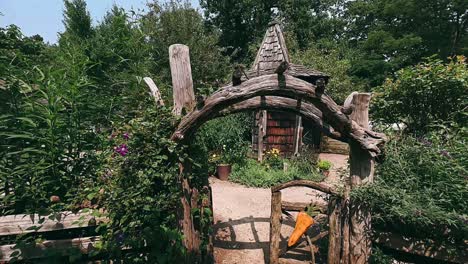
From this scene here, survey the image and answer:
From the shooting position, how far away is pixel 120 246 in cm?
246

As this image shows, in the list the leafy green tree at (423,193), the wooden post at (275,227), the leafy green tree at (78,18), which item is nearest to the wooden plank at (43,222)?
the wooden post at (275,227)

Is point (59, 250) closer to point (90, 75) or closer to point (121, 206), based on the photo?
point (121, 206)

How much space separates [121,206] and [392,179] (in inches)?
130

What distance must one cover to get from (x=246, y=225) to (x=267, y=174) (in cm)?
307

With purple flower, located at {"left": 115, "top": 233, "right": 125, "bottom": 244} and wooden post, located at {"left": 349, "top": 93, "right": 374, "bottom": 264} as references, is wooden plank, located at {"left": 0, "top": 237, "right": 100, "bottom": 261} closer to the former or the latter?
purple flower, located at {"left": 115, "top": 233, "right": 125, "bottom": 244}

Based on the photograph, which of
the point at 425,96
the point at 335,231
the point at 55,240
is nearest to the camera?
the point at 55,240

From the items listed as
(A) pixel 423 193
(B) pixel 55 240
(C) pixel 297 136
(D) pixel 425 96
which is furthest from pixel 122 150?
(C) pixel 297 136

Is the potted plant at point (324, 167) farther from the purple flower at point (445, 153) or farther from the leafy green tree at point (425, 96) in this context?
the purple flower at point (445, 153)

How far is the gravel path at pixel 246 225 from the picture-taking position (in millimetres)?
4027

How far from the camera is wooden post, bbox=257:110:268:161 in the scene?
936 cm

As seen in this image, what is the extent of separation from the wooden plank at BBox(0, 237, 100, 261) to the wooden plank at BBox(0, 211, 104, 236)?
0.16 metres

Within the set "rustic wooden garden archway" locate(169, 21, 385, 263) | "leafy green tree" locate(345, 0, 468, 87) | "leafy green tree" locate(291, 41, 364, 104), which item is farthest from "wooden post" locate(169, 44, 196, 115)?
"leafy green tree" locate(345, 0, 468, 87)

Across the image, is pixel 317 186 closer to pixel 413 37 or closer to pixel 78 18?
pixel 78 18

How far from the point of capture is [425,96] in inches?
168
